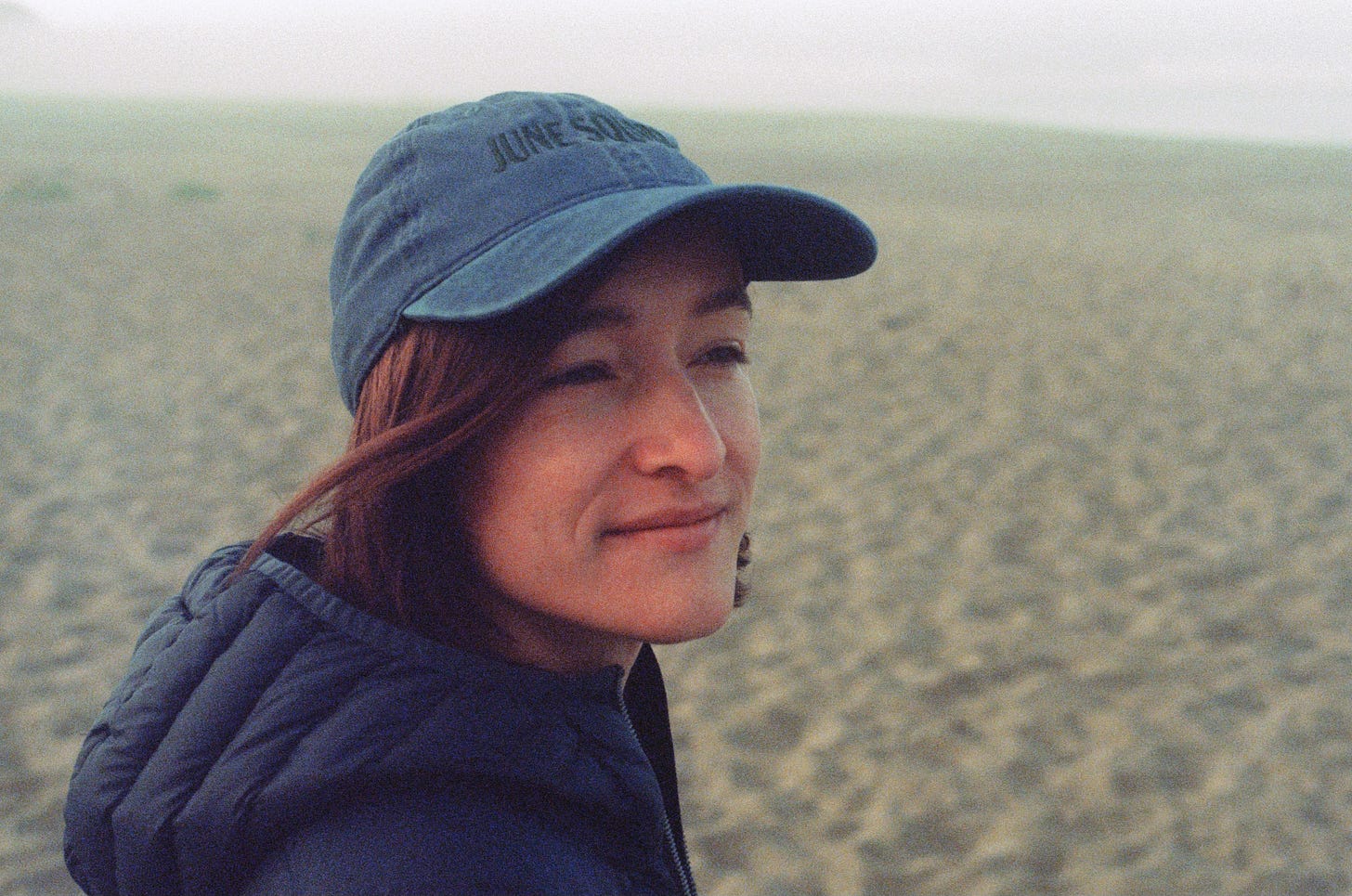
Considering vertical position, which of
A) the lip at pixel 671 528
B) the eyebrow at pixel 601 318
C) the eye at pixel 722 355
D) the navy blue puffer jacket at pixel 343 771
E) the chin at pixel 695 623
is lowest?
the navy blue puffer jacket at pixel 343 771

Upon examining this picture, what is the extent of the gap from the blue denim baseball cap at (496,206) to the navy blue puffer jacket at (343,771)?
246 mm

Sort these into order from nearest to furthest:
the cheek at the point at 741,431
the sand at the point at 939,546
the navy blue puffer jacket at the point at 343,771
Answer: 1. the navy blue puffer jacket at the point at 343,771
2. the cheek at the point at 741,431
3. the sand at the point at 939,546

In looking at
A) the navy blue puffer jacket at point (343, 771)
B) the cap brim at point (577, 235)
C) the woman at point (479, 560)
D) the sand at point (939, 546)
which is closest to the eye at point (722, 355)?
the woman at point (479, 560)

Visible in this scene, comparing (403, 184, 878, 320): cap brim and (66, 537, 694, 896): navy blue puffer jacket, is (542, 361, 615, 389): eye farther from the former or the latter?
(66, 537, 694, 896): navy blue puffer jacket

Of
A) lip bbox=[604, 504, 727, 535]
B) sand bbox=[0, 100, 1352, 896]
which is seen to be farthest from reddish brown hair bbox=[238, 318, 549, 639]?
sand bbox=[0, 100, 1352, 896]

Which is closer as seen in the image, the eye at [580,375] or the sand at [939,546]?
the eye at [580,375]

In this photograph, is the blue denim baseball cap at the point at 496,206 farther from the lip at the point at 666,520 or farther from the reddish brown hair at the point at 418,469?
the lip at the point at 666,520

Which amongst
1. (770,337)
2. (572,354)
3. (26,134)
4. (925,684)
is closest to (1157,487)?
(925,684)

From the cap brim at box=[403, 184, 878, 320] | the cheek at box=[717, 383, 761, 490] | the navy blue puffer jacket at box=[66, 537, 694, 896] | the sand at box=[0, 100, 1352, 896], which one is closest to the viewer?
the navy blue puffer jacket at box=[66, 537, 694, 896]

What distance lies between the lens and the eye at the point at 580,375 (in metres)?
1.04

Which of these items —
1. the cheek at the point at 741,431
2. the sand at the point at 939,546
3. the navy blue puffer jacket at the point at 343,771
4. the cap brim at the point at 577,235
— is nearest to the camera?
the navy blue puffer jacket at the point at 343,771

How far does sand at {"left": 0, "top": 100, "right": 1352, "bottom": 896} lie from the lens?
10.5 ft

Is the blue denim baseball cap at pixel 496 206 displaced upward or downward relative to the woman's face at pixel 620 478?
upward

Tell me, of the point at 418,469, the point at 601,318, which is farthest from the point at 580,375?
the point at 418,469
